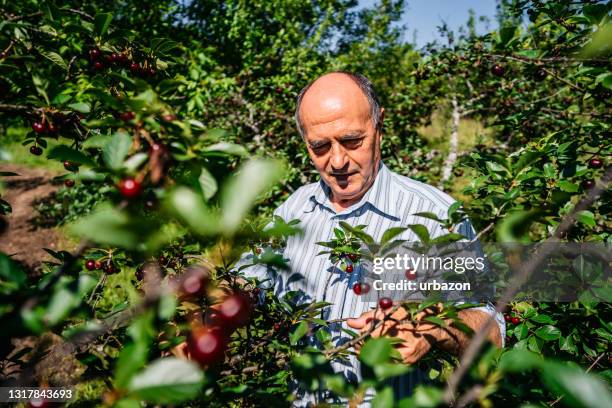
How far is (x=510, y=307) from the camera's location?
1.71 meters

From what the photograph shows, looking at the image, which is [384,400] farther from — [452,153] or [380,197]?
[452,153]

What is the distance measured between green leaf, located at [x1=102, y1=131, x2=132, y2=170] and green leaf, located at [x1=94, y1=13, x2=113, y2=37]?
2.41ft

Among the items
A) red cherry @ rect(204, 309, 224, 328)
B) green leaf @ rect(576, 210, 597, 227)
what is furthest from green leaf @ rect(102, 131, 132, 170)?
green leaf @ rect(576, 210, 597, 227)

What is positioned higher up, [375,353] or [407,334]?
[407,334]

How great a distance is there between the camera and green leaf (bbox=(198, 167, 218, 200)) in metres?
0.62

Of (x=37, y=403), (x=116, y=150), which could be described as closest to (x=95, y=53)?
(x=116, y=150)

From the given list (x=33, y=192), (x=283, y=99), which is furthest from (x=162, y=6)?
(x=33, y=192)

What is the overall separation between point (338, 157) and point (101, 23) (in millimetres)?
1109

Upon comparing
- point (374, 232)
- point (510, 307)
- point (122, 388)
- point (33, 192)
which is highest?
point (33, 192)

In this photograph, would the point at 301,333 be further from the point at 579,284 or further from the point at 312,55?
the point at 312,55

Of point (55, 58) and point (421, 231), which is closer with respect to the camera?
point (421, 231)

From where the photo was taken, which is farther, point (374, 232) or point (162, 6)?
point (162, 6)

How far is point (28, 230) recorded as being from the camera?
7.02 metres

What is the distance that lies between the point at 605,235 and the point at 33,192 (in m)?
10.7
